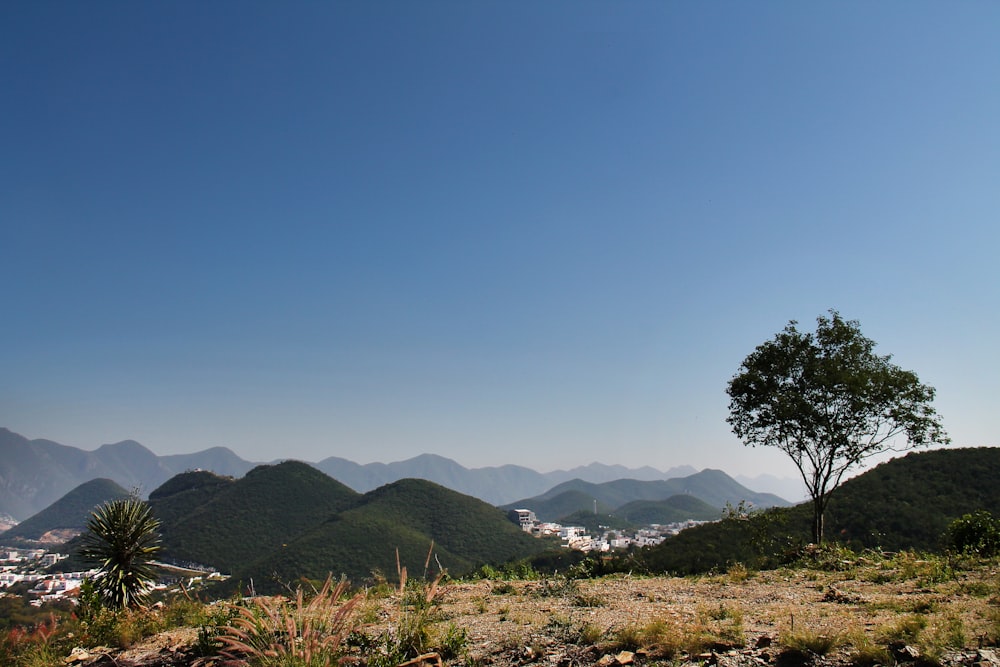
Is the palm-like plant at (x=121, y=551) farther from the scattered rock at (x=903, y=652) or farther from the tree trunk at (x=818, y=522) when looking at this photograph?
the tree trunk at (x=818, y=522)

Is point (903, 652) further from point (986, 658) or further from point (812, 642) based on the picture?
point (812, 642)

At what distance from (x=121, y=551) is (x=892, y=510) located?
3824 centimetres

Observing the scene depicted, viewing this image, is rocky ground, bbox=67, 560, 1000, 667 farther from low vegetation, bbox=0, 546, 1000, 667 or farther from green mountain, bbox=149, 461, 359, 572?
green mountain, bbox=149, 461, 359, 572

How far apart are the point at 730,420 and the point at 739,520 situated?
13.7ft

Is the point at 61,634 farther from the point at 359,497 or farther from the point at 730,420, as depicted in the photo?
the point at 359,497

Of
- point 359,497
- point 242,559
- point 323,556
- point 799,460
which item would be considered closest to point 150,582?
point 799,460

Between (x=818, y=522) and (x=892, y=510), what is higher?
(x=818, y=522)

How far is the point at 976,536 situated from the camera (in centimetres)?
1348

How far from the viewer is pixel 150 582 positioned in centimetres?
1357

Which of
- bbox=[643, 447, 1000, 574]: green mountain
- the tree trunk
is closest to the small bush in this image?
the tree trunk

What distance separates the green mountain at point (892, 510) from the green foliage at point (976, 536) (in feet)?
35.1

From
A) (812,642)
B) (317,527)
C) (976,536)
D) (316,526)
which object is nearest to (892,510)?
(976,536)

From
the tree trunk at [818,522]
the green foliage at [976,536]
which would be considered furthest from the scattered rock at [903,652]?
the tree trunk at [818,522]

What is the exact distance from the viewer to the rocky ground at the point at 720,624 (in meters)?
5.20
